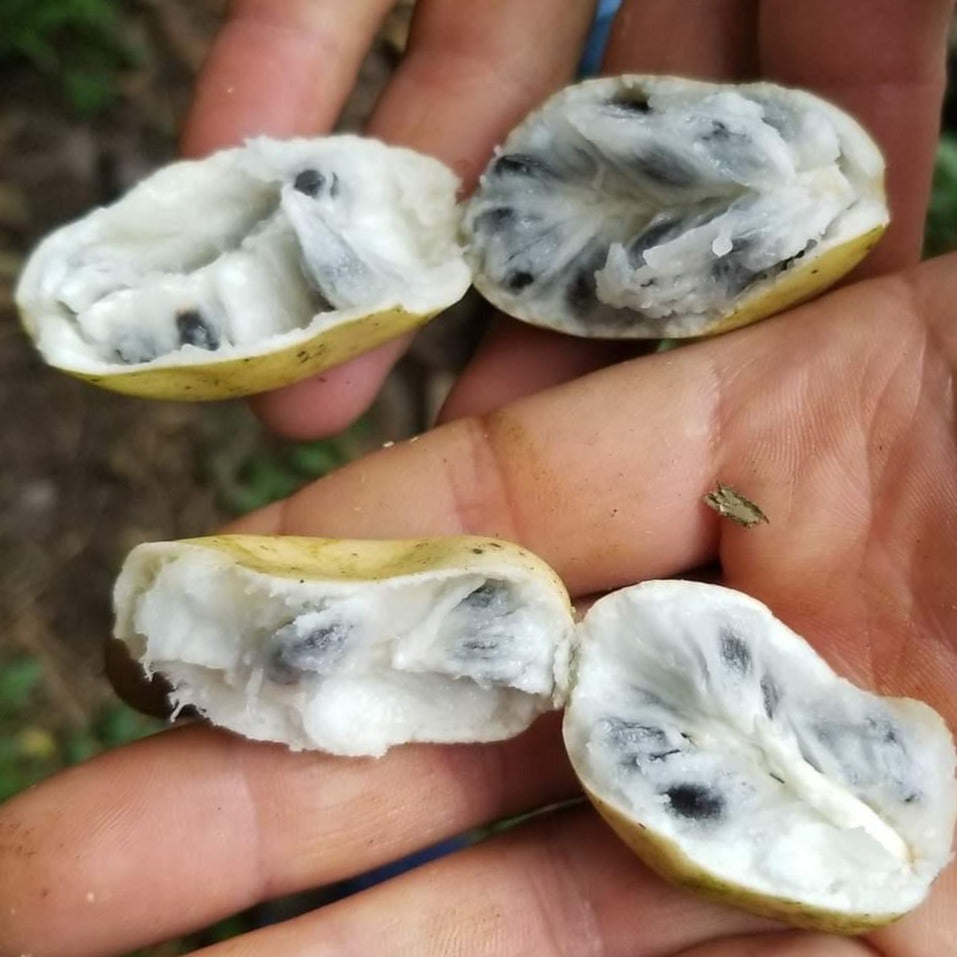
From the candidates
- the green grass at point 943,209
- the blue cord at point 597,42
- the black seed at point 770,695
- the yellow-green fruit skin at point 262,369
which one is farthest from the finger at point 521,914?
the green grass at point 943,209

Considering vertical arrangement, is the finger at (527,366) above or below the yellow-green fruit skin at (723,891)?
above

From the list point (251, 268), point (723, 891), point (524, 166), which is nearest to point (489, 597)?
point (723, 891)

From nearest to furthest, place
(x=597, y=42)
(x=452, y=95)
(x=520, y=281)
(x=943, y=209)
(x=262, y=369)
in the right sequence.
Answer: (x=262, y=369) → (x=520, y=281) → (x=452, y=95) → (x=597, y=42) → (x=943, y=209)

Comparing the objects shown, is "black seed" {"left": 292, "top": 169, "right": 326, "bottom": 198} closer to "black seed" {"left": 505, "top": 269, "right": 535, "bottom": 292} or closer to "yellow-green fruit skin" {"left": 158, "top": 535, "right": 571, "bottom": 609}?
"black seed" {"left": 505, "top": 269, "right": 535, "bottom": 292}

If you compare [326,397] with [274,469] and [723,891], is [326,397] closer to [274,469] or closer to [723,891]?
[274,469]

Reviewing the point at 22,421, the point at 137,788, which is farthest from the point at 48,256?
the point at 22,421

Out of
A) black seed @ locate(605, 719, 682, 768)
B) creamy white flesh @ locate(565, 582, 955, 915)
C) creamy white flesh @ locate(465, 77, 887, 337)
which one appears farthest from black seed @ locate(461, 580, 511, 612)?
creamy white flesh @ locate(465, 77, 887, 337)

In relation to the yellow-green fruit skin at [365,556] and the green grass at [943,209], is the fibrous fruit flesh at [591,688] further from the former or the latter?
the green grass at [943,209]
